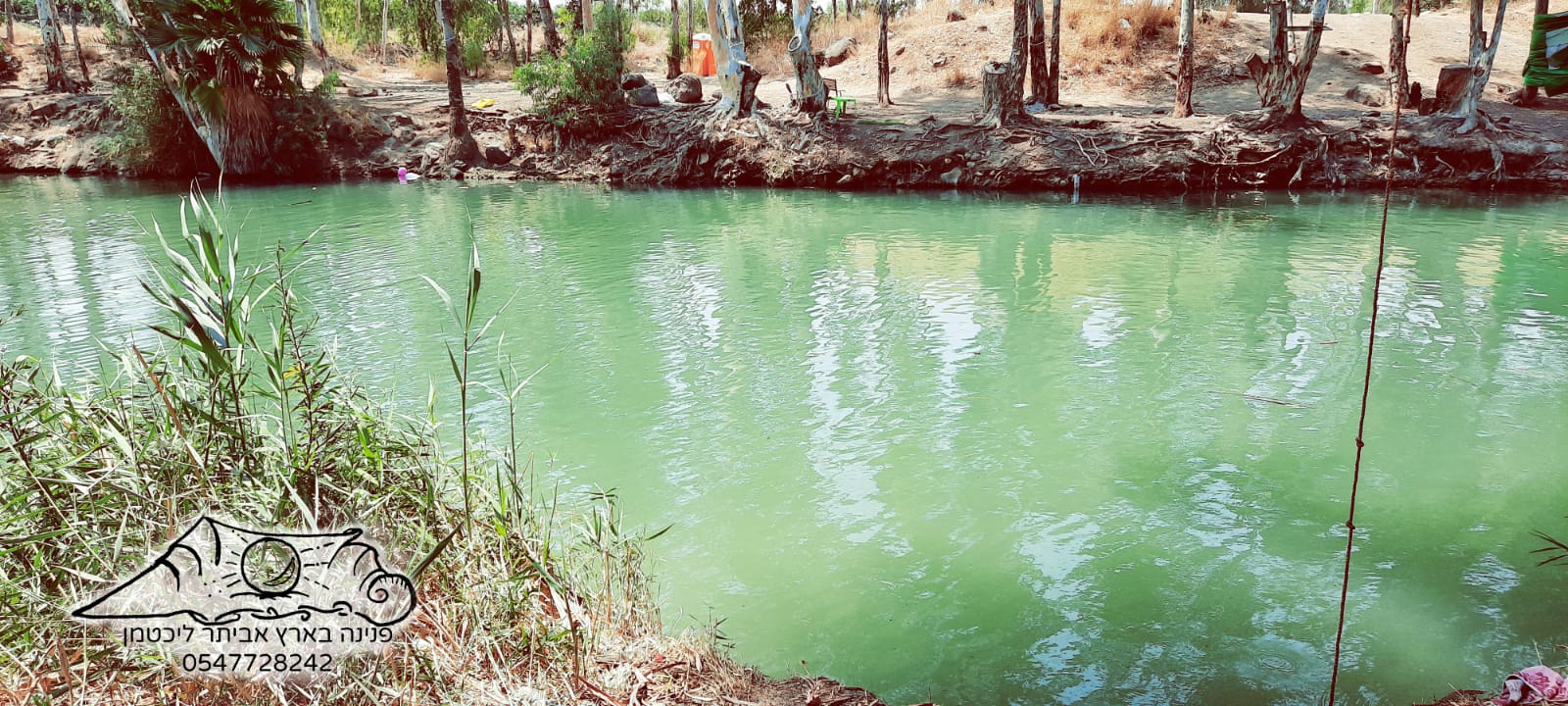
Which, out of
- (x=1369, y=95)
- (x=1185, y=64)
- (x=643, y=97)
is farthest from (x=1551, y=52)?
(x=643, y=97)

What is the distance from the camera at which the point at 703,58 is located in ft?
93.7

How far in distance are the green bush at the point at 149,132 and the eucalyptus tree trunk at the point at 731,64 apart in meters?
9.88

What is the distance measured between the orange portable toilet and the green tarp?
70.4 feet

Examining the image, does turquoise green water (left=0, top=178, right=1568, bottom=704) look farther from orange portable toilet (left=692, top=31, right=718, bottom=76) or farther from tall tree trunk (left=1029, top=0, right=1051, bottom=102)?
orange portable toilet (left=692, top=31, right=718, bottom=76)

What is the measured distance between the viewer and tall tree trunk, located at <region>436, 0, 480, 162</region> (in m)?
18.2

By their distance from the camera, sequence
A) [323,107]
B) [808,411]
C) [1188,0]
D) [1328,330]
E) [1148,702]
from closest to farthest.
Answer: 1. [1148,702]
2. [808,411]
3. [1328,330]
4. [1188,0]
5. [323,107]

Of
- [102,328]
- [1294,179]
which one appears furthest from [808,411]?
[1294,179]

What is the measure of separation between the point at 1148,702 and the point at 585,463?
3.09m

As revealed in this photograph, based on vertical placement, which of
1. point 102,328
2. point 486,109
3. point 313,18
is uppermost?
point 313,18

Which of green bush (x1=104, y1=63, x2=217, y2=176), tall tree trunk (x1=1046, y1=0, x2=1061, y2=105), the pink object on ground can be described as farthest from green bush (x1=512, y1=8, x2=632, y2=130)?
the pink object on ground

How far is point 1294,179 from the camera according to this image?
15906 millimetres

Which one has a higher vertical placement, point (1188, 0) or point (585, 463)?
point (1188, 0)

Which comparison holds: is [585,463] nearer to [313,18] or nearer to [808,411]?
[808,411]

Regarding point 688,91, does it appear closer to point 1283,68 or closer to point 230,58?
point 230,58
